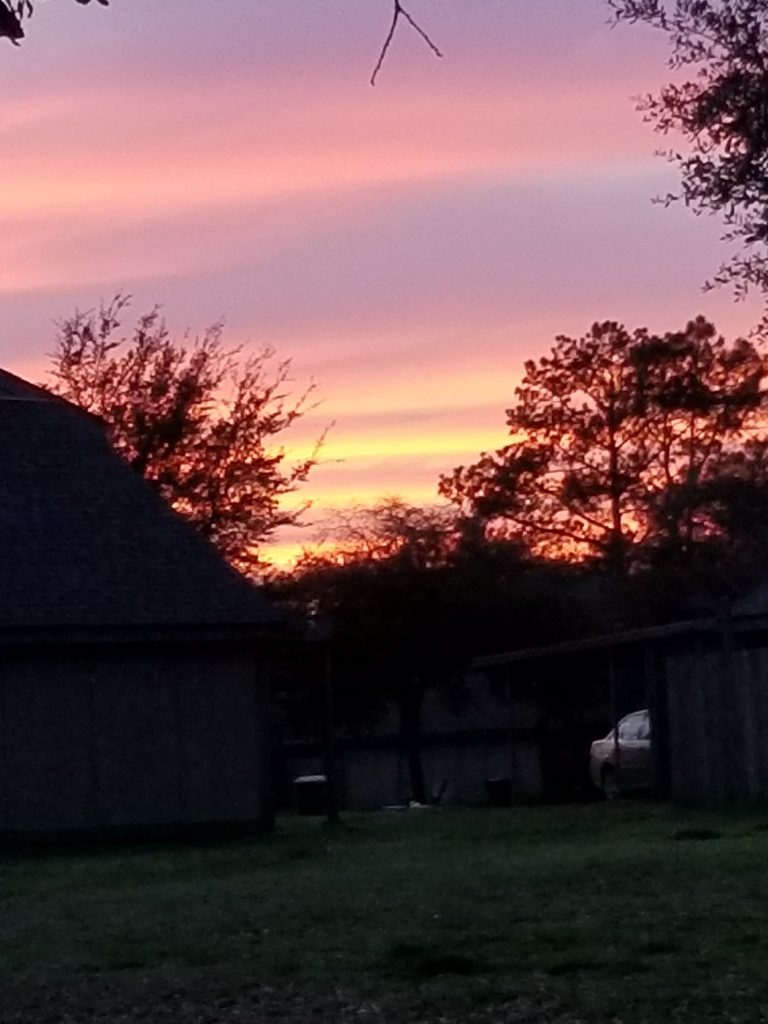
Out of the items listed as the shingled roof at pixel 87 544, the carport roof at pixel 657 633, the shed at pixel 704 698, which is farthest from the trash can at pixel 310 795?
the shingled roof at pixel 87 544

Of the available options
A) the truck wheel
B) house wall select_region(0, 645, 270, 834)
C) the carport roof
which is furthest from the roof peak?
the truck wheel

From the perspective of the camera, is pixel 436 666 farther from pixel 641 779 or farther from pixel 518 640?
pixel 641 779

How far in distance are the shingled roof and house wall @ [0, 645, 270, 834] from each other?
0.55m

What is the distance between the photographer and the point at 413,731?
128 feet

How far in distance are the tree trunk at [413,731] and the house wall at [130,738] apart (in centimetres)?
1484

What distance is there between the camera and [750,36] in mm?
10578

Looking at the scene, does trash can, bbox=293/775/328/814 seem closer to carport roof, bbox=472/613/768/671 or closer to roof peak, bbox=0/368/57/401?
carport roof, bbox=472/613/768/671

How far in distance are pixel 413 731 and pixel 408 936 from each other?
1113 inches

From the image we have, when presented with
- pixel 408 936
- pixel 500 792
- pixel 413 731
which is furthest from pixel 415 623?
pixel 408 936

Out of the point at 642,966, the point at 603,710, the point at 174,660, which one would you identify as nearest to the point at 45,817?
the point at 174,660

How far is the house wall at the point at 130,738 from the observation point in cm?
2258

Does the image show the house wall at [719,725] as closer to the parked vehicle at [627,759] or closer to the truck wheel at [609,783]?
the parked vehicle at [627,759]

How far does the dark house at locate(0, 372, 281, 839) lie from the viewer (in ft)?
74.1

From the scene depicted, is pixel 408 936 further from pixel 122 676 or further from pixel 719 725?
pixel 719 725
